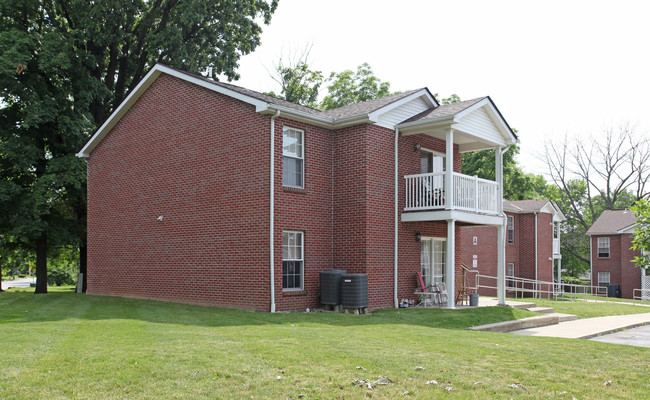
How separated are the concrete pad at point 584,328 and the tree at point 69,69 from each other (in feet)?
56.2

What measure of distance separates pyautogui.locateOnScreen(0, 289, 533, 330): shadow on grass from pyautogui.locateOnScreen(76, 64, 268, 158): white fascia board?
5.44 m

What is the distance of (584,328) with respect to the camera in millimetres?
15305

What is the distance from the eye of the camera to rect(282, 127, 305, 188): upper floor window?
631 inches

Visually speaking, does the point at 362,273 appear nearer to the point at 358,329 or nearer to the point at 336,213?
the point at 336,213

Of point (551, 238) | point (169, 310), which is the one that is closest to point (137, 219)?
point (169, 310)

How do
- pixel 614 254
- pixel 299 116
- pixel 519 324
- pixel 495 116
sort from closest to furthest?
pixel 519 324, pixel 299 116, pixel 495 116, pixel 614 254

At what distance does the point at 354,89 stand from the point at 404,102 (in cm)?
2265

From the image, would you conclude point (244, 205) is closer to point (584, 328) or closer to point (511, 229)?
point (584, 328)

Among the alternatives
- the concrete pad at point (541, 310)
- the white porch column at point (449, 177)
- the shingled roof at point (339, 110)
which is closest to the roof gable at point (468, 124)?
the white porch column at point (449, 177)

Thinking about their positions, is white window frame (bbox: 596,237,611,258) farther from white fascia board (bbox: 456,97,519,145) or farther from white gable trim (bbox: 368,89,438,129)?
white gable trim (bbox: 368,89,438,129)

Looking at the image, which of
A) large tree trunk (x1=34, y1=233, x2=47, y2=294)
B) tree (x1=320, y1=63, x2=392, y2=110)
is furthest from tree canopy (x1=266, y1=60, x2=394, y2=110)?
large tree trunk (x1=34, y1=233, x2=47, y2=294)

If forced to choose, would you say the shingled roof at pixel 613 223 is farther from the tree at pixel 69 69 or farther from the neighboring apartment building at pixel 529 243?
the tree at pixel 69 69

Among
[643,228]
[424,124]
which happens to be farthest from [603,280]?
[643,228]

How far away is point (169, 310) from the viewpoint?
14594 millimetres
